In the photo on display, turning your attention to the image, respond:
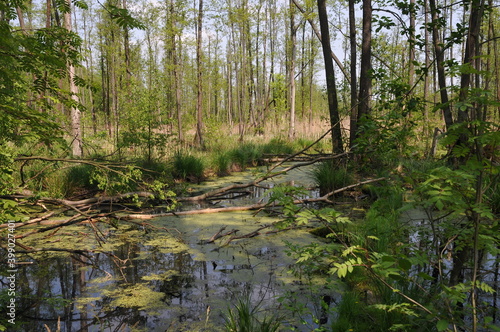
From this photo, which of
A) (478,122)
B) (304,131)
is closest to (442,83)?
(478,122)

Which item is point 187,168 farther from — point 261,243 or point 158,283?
point 158,283

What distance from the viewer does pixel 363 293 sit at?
266 cm

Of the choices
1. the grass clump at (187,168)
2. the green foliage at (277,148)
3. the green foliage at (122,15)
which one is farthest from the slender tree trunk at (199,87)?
the green foliage at (122,15)

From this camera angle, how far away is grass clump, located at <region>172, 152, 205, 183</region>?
761cm

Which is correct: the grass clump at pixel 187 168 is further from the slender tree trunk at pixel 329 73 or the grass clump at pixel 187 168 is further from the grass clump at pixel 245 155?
the slender tree trunk at pixel 329 73

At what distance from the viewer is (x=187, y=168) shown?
771cm

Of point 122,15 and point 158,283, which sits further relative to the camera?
point 158,283

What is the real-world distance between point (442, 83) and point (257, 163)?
653 centimetres

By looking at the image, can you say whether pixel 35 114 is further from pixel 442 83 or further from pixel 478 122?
pixel 442 83

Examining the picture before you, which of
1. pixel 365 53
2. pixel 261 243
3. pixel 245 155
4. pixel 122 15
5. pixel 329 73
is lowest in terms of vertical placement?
pixel 261 243

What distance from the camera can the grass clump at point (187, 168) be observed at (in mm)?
7609

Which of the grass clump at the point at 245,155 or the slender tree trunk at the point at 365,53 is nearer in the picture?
the slender tree trunk at the point at 365,53

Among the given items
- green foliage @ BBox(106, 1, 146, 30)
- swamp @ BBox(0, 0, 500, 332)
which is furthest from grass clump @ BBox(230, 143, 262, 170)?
green foliage @ BBox(106, 1, 146, 30)

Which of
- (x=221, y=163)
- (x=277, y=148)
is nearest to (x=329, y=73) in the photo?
(x=221, y=163)
